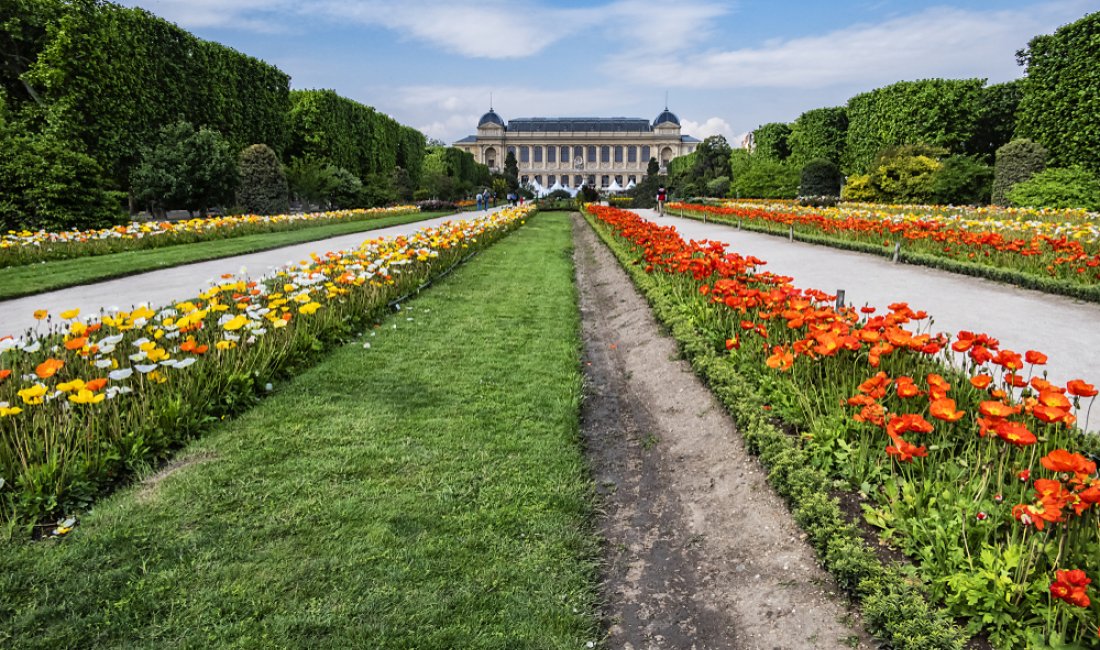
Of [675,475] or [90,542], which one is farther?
[675,475]

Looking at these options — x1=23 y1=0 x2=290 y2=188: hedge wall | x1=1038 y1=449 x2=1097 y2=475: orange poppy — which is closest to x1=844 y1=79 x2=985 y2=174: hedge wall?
x1=23 y1=0 x2=290 y2=188: hedge wall

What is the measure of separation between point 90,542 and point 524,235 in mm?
17758

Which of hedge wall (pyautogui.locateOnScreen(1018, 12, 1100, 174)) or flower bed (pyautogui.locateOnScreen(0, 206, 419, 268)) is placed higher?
hedge wall (pyautogui.locateOnScreen(1018, 12, 1100, 174))

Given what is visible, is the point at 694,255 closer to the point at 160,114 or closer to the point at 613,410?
the point at 613,410

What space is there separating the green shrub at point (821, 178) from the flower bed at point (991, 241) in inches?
657

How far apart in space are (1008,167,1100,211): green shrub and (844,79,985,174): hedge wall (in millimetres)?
8886

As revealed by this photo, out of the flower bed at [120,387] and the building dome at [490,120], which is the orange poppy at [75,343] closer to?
the flower bed at [120,387]

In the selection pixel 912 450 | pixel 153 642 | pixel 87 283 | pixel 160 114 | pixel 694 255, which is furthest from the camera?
pixel 160 114

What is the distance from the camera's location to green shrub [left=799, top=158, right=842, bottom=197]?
35.2 m

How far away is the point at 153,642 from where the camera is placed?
2236 millimetres

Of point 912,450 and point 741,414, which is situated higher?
point 912,450

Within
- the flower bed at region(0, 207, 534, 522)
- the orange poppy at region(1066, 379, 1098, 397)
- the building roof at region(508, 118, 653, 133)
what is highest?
the building roof at region(508, 118, 653, 133)

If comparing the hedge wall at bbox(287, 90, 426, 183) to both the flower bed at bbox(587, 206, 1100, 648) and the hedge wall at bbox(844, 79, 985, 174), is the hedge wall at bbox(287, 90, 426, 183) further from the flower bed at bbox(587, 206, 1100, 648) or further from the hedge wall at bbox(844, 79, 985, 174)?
the flower bed at bbox(587, 206, 1100, 648)

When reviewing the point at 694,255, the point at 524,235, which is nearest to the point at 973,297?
the point at 694,255
